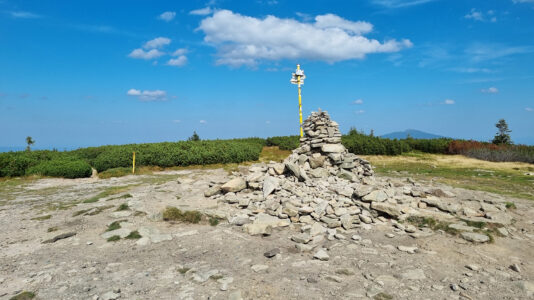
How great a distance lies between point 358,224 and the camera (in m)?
7.37

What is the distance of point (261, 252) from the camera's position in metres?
5.93

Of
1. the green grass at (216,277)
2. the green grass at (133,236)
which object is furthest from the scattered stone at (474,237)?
the green grass at (133,236)

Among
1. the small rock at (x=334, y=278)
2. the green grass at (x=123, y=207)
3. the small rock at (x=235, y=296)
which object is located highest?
the green grass at (x=123, y=207)

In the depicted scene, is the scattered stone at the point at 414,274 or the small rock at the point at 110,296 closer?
the small rock at the point at 110,296

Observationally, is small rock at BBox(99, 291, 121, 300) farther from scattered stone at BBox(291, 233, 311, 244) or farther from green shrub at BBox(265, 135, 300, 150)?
green shrub at BBox(265, 135, 300, 150)

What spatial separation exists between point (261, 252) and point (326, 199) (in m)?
3.03

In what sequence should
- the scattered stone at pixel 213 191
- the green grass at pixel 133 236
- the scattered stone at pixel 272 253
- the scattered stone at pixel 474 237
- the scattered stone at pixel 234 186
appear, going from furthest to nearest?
the scattered stone at pixel 213 191
the scattered stone at pixel 234 186
the green grass at pixel 133 236
the scattered stone at pixel 474 237
the scattered stone at pixel 272 253

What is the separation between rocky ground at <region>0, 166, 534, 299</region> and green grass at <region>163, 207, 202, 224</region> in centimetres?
Result: 18

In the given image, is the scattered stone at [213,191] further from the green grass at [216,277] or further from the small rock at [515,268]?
the small rock at [515,268]

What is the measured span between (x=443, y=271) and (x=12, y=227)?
10023mm

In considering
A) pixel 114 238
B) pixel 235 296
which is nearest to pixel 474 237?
pixel 235 296

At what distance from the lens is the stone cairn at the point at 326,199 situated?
287 inches

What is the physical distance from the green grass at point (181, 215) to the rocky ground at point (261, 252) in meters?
0.18

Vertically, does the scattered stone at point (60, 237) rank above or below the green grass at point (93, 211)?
below
